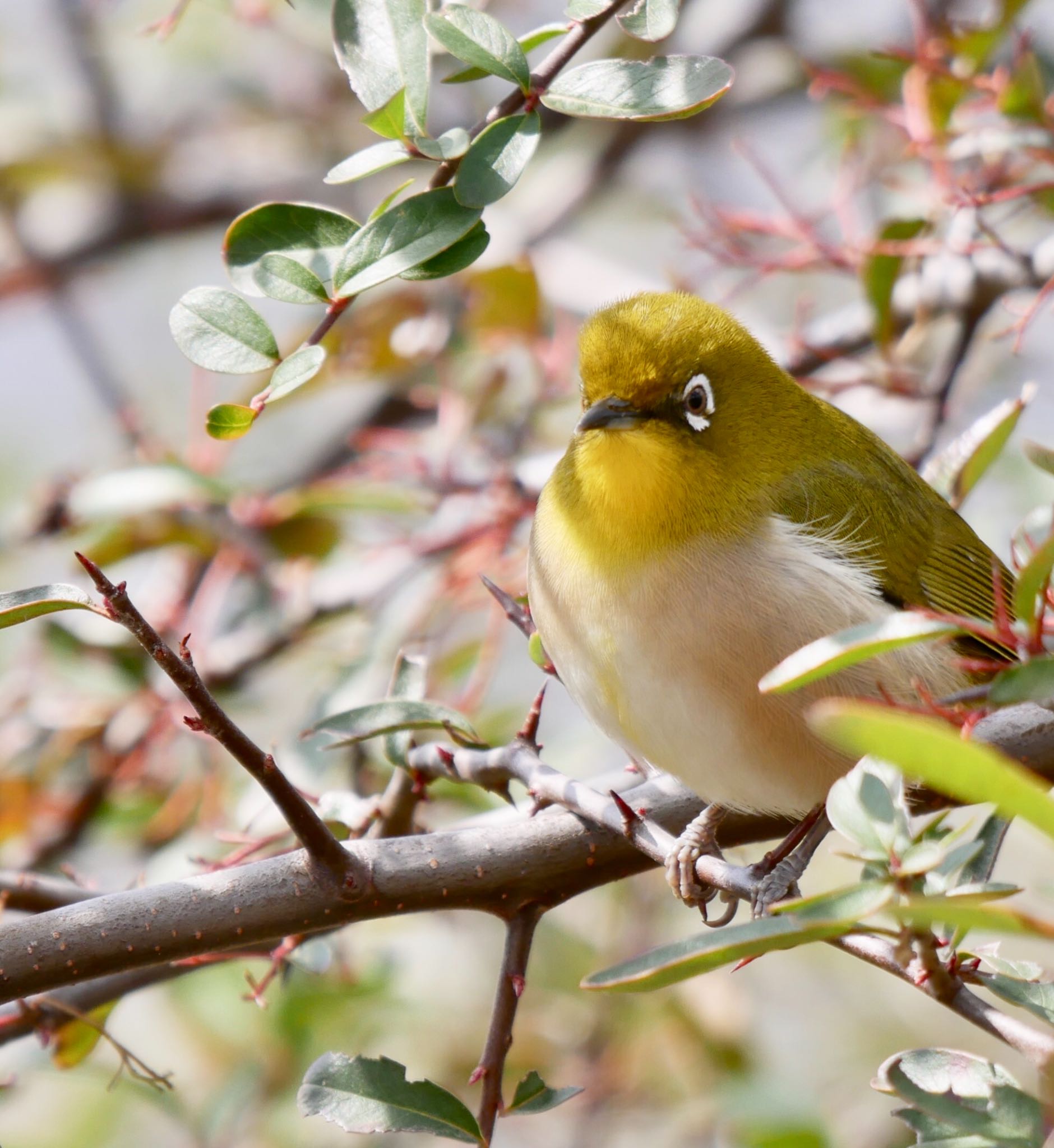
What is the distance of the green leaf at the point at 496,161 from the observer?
1.81 m

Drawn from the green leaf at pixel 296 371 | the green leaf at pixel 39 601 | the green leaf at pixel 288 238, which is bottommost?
the green leaf at pixel 39 601

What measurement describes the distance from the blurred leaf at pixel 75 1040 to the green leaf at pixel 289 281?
5.01 feet

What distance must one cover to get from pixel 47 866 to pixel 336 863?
2.31 metres

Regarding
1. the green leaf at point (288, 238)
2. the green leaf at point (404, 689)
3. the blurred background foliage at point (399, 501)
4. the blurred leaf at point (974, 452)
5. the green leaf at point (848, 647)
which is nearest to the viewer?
the green leaf at point (848, 647)

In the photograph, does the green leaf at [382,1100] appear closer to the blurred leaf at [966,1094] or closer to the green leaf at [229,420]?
the blurred leaf at [966,1094]

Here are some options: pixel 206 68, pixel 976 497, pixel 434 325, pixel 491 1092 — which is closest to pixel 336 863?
pixel 491 1092

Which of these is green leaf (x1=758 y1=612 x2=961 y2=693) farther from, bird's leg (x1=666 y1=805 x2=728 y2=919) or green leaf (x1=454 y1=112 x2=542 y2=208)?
bird's leg (x1=666 y1=805 x2=728 y2=919)

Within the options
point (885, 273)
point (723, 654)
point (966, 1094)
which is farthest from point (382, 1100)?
point (885, 273)

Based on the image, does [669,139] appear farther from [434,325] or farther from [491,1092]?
[491,1092]

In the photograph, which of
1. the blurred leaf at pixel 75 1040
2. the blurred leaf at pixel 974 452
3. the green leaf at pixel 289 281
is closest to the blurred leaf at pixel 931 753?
the green leaf at pixel 289 281

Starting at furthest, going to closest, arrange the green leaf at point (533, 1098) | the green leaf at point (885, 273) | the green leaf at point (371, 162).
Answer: the green leaf at point (885, 273)
the green leaf at point (533, 1098)
the green leaf at point (371, 162)

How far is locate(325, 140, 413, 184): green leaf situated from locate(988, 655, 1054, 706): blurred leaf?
1.02 metres

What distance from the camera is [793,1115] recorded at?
139 centimetres

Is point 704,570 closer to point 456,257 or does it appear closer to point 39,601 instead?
point 456,257
